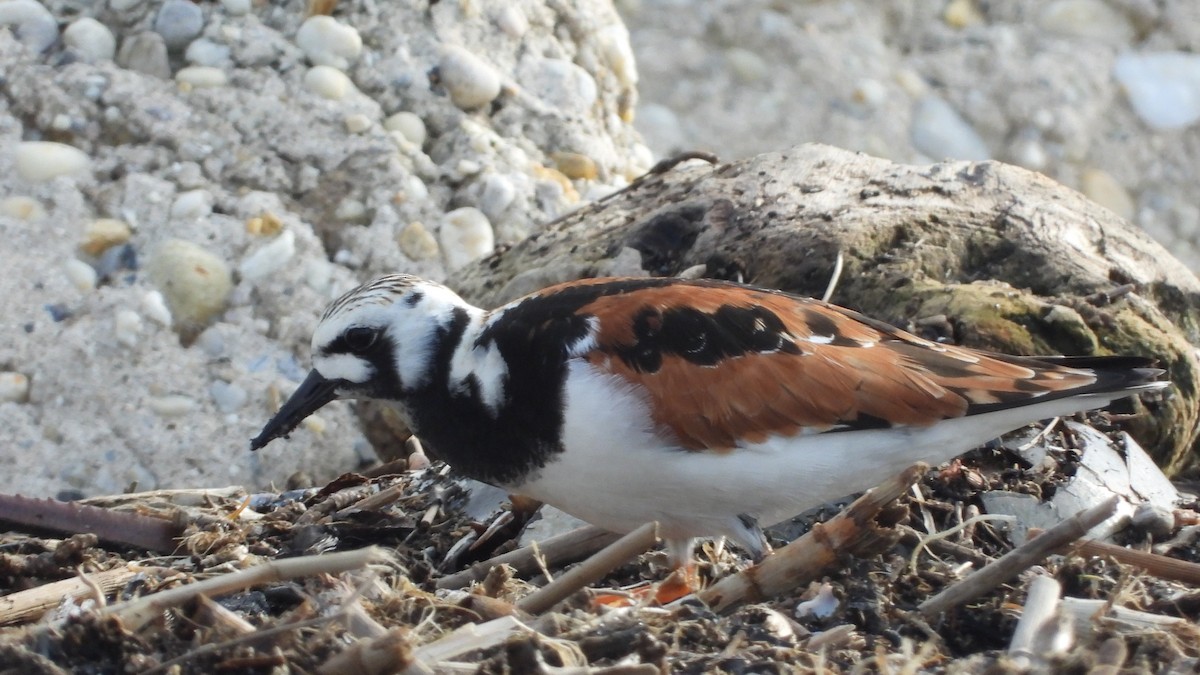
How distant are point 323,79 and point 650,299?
2.22 m

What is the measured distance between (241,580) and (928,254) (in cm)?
215

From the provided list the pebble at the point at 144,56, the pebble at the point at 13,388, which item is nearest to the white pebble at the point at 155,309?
the pebble at the point at 13,388

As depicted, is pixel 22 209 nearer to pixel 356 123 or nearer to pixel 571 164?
pixel 356 123

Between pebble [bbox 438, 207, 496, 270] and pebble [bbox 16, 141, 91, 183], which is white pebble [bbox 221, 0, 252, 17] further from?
pebble [bbox 438, 207, 496, 270]

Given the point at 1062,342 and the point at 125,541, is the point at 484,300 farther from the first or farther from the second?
the point at 1062,342

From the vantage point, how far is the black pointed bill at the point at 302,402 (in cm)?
322

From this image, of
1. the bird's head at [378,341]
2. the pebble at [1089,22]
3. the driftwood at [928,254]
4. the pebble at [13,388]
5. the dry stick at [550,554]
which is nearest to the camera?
the dry stick at [550,554]

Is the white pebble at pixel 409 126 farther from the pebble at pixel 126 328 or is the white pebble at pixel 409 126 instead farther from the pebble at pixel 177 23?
the pebble at pixel 126 328

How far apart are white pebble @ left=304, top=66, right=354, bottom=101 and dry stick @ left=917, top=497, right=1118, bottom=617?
304 cm

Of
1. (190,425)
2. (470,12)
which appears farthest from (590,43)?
(190,425)

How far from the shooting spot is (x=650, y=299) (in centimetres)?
299

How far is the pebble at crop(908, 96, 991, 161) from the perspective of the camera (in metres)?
6.62

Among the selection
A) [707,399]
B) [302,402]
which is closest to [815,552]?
[707,399]

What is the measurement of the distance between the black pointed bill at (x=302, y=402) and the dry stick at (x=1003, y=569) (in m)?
1.49
